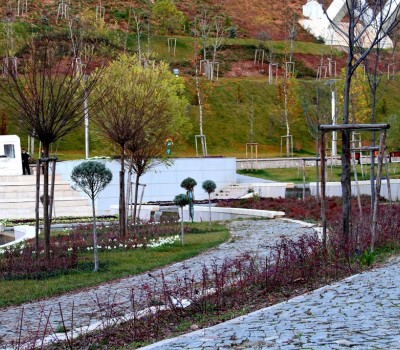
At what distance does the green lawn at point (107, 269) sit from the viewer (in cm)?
1291

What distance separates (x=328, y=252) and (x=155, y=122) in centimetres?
1513

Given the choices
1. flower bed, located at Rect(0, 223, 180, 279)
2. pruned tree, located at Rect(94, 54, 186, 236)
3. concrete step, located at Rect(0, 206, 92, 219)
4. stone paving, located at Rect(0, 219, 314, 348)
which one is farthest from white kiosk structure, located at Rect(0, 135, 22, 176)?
stone paving, located at Rect(0, 219, 314, 348)

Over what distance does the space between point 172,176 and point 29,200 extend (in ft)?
20.2

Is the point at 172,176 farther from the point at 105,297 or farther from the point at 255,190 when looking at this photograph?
the point at 105,297

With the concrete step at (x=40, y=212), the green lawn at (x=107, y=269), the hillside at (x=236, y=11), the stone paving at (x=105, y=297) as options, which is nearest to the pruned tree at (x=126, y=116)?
the green lawn at (x=107, y=269)

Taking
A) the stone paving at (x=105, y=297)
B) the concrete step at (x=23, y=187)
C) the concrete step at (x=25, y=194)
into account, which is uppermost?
the concrete step at (x=23, y=187)

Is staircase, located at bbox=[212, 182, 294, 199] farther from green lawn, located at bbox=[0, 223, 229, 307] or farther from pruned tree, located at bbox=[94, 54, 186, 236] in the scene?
green lawn, located at bbox=[0, 223, 229, 307]

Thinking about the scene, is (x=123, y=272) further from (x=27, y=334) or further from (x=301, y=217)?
(x=301, y=217)

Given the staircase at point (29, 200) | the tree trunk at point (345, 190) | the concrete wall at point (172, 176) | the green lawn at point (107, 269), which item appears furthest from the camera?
the concrete wall at point (172, 176)

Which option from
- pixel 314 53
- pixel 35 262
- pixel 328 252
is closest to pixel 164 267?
pixel 35 262

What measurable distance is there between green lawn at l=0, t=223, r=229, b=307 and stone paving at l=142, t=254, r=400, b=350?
4678 millimetres

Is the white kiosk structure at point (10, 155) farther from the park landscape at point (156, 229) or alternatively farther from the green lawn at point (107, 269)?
the green lawn at point (107, 269)

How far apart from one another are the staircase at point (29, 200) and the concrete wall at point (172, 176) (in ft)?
2.35

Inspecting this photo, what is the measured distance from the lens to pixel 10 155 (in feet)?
143
